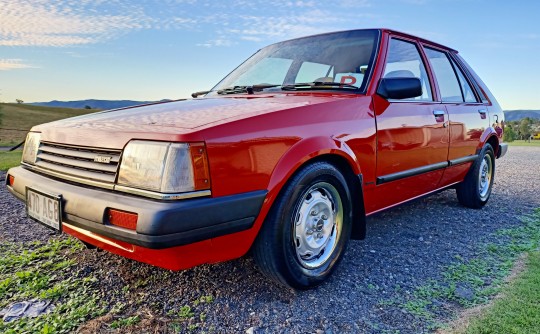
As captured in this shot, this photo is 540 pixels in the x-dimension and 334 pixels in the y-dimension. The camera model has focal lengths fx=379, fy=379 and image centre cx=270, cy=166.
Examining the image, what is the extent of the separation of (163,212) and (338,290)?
4.03ft

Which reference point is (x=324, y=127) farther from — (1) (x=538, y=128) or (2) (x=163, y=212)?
(1) (x=538, y=128)

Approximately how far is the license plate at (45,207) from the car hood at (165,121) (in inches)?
12.6

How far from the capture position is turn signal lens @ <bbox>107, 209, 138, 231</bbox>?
1670 mm

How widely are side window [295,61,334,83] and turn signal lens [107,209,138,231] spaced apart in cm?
176

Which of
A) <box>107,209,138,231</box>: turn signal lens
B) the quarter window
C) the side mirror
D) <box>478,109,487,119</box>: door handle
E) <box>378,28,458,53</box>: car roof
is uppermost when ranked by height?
<box>378,28,458,53</box>: car roof

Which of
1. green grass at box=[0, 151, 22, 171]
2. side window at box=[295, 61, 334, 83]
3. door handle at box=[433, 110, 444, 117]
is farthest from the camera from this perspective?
green grass at box=[0, 151, 22, 171]

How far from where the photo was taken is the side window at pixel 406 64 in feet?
9.82

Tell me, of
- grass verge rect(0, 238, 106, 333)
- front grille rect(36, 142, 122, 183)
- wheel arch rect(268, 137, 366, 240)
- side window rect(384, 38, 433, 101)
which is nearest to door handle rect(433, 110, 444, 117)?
side window rect(384, 38, 433, 101)

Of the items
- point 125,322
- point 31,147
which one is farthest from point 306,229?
point 31,147

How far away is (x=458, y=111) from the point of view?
3.77m

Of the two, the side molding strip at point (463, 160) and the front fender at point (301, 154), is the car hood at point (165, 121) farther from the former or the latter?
the side molding strip at point (463, 160)

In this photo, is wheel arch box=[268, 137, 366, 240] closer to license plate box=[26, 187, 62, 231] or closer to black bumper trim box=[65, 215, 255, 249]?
black bumper trim box=[65, 215, 255, 249]

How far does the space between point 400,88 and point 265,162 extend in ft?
4.36

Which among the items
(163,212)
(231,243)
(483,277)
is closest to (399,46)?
(483,277)
